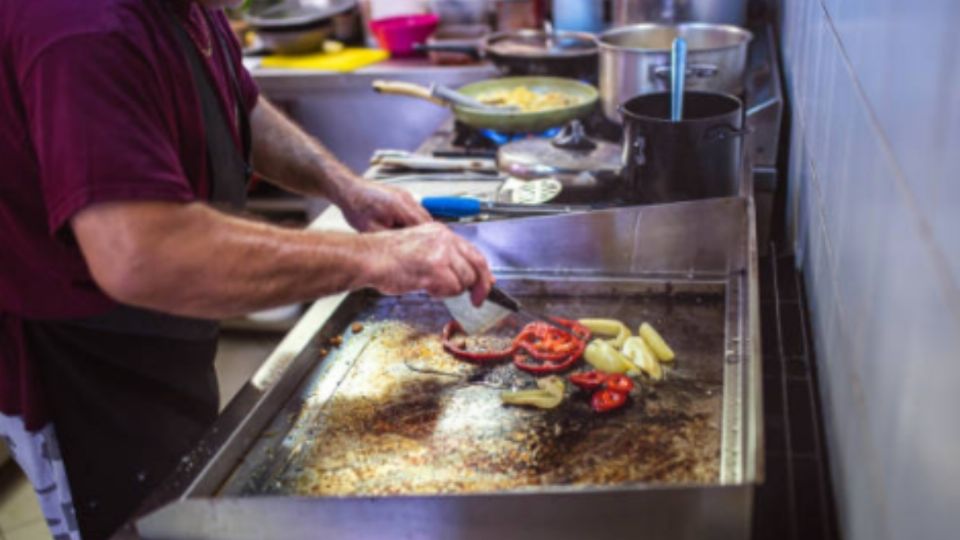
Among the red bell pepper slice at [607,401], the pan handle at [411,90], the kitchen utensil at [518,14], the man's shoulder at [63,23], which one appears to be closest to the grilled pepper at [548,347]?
the red bell pepper slice at [607,401]

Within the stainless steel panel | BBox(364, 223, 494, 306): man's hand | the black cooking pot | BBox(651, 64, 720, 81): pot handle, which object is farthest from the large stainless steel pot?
the stainless steel panel

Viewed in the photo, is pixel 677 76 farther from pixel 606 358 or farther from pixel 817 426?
pixel 817 426

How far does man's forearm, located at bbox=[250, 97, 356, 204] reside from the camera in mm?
1747

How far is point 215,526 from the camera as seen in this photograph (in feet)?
3.32

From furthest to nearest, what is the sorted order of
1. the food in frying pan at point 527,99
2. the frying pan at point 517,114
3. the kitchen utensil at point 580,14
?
the kitchen utensil at point 580,14 < the food in frying pan at point 527,99 < the frying pan at point 517,114

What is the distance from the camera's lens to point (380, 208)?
1.67m

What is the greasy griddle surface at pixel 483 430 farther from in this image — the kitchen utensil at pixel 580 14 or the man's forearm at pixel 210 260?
the kitchen utensil at pixel 580 14

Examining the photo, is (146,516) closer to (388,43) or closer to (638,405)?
(638,405)

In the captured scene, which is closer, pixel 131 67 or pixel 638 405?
pixel 131 67

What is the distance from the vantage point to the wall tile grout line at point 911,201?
623 mm

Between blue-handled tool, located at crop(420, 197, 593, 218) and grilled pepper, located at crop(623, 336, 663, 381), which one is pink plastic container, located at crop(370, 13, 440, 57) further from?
grilled pepper, located at crop(623, 336, 663, 381)

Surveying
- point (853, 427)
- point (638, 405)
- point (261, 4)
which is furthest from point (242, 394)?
point (261, 4)

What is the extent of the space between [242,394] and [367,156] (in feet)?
7.48

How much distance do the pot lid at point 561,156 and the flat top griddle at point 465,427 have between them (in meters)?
0.57
